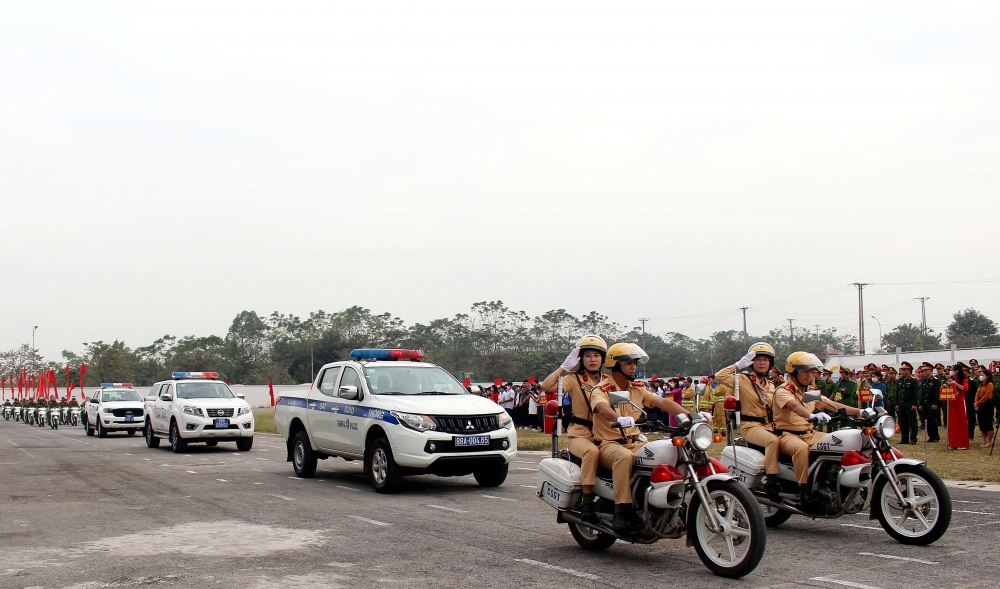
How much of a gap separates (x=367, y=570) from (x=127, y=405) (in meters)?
25.8

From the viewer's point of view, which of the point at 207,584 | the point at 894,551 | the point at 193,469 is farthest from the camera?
the point at 193,469

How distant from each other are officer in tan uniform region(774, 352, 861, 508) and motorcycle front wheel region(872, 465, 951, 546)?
0.77 metres

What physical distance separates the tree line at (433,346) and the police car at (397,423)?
58.4 metres

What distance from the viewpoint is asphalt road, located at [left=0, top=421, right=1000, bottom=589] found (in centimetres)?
688

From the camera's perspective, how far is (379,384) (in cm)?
1361

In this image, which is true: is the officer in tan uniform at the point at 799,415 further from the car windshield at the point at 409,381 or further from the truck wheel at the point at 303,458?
the truck wheel at the point at 303,458

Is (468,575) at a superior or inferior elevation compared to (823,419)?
inferior

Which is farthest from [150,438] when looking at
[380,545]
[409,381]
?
[380,545]

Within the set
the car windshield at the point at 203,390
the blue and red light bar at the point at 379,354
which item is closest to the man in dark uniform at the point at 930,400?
the blue and red light bar at the point at 379,354

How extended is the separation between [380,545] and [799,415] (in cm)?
436

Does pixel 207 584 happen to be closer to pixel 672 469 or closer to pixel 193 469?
pixel 672 469

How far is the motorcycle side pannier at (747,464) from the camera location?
30.0 feet

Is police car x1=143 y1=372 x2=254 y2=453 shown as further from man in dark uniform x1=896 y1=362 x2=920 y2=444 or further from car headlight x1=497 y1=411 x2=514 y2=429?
man in dark uniform x1=896 y1=362 x2=920 y2=444

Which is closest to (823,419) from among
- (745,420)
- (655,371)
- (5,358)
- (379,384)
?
(745,420)
